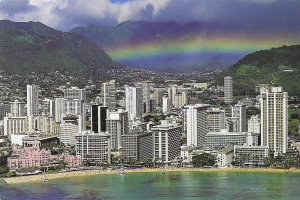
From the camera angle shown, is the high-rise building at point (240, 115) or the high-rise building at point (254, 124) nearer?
the high-rise building at point (254, 124)

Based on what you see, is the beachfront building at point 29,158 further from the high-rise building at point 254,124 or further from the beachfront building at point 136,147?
the high-rise building at point 254,124

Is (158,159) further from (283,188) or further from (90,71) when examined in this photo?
(90,71)

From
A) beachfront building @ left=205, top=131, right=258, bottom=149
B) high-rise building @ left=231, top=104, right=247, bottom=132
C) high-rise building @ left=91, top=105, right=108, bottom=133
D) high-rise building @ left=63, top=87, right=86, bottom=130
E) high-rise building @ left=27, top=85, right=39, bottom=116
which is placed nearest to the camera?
beachfront building @ left=205, top=131, right=258, bottom=149

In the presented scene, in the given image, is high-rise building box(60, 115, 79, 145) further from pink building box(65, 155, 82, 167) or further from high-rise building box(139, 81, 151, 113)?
high-rise building box(139, 81, 151, 113)

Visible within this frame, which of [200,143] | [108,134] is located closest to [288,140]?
[200,143]

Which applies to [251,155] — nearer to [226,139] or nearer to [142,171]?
[226,139]

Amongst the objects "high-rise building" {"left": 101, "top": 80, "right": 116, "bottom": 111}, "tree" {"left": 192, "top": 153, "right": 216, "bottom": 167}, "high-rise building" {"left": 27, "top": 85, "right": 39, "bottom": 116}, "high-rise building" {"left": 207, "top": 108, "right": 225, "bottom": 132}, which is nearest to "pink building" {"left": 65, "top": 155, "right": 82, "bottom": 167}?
"tree" {"left": 192, "top": 153, "right": 216, "bottom": 167}

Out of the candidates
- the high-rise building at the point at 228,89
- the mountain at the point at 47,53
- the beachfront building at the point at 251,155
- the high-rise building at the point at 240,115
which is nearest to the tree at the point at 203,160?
the beachfront building at the point at 251,155
